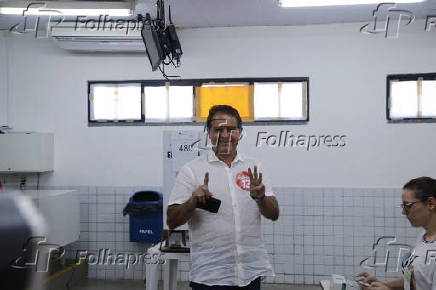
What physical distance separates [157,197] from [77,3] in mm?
2211

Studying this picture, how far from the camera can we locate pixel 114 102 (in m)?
5.61

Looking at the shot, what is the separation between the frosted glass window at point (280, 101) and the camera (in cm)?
536

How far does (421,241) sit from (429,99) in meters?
3.38

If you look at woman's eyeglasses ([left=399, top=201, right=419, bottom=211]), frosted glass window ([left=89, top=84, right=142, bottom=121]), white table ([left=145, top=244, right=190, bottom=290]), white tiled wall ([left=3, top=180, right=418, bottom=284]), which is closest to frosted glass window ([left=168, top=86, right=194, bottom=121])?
frosted glass window ([left=89, top=84, right=142, bottom=121])

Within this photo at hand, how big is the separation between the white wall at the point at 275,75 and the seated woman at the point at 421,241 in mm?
2999

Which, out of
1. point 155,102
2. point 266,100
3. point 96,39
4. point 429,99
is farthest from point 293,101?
point 96,39

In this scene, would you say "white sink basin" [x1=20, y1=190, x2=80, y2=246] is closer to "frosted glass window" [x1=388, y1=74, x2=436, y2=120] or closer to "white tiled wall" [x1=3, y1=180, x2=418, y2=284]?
"white tiled wall" [x1=3, y1=180, x2=418, y2=284]

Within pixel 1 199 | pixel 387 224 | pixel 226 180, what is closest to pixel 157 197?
pixel 387 224

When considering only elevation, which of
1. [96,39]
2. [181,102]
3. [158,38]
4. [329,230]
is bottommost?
[329,230]

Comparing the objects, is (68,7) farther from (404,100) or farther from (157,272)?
(404,100)

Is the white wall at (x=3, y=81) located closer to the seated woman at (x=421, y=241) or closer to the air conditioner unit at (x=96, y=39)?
the air conditioner unit at (x=96, y=39)

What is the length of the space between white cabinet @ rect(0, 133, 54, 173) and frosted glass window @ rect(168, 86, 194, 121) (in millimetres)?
1516

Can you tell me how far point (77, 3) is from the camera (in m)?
4.15

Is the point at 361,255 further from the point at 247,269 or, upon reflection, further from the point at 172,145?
the point at 247,269
